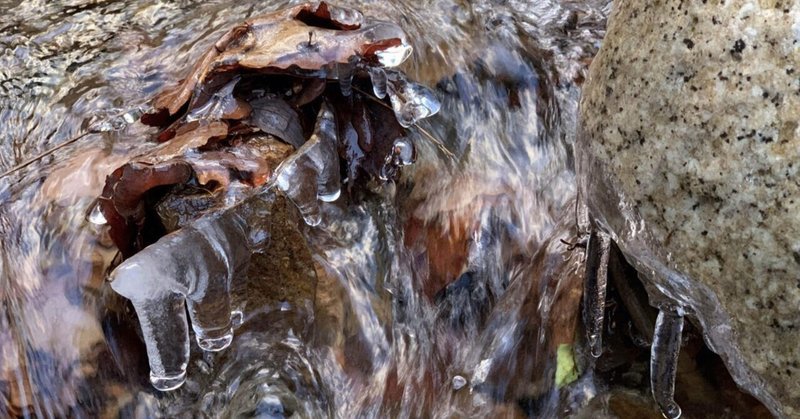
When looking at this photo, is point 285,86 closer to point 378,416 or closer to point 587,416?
point 378,416

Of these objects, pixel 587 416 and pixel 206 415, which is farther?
pixel 206 415

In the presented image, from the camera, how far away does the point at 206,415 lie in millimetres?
2402

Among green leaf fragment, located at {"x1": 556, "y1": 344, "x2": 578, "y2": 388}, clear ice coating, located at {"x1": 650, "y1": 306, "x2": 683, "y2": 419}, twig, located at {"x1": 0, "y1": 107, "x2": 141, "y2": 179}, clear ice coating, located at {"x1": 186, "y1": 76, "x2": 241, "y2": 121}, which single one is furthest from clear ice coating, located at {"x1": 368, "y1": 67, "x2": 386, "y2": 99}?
clear ice coating, located at {"x1": 650, "y1": 306, "x2": 683, "y2": 419}

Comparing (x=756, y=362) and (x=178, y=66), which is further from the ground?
(x=756, y=362)

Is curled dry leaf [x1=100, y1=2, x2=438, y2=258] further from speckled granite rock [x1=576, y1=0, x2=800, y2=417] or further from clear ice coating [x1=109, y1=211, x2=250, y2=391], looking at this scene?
speckled granite rock [x1=576, y1=0, x2=800, y2=417]

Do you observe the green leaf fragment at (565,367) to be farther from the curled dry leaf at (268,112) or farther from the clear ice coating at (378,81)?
the clear ice coating at (378,81)

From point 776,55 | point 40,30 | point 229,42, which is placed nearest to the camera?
point 776,55

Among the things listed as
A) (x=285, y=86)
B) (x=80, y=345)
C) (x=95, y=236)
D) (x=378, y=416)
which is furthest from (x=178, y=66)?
(x=378, y=416)

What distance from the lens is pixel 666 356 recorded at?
6.00 feet

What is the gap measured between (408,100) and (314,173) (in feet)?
1.61

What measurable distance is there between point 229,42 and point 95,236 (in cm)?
83

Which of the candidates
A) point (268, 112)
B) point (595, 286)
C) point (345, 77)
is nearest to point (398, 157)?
point (345, 77)

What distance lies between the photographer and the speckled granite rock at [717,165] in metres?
1.44

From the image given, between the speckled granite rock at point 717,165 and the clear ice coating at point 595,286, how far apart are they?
0.20 metres
